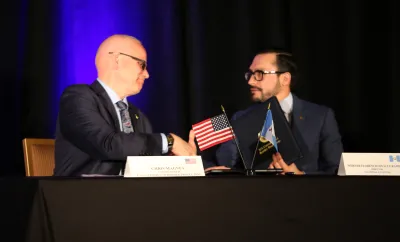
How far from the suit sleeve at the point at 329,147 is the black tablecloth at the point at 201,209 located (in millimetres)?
1681

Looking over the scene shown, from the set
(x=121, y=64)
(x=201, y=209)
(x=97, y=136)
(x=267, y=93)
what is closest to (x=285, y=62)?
(x=267, y=93)

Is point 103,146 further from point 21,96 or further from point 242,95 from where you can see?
point 242,95

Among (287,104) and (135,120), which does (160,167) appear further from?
(287,104)

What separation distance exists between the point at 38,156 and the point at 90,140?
315 mm

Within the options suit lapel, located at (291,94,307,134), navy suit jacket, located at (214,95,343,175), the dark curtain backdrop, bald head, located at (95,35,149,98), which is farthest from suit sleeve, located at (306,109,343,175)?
bald head, located at (95,35,149,98)

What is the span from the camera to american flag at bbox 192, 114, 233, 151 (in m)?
2.62

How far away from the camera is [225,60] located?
419cm

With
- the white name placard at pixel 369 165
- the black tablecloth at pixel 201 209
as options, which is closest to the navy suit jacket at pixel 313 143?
the white name placard at pixel 369 165

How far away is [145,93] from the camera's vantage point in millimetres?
4105

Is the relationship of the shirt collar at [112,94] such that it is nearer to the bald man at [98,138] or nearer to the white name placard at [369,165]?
the bald man at [98,138]

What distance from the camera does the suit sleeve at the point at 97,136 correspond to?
2922 millimetres

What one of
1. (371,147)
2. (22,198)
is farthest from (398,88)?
(22,198)

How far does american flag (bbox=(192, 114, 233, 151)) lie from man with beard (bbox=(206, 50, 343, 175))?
3.24 ft

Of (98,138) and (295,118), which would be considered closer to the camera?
(98,138)
